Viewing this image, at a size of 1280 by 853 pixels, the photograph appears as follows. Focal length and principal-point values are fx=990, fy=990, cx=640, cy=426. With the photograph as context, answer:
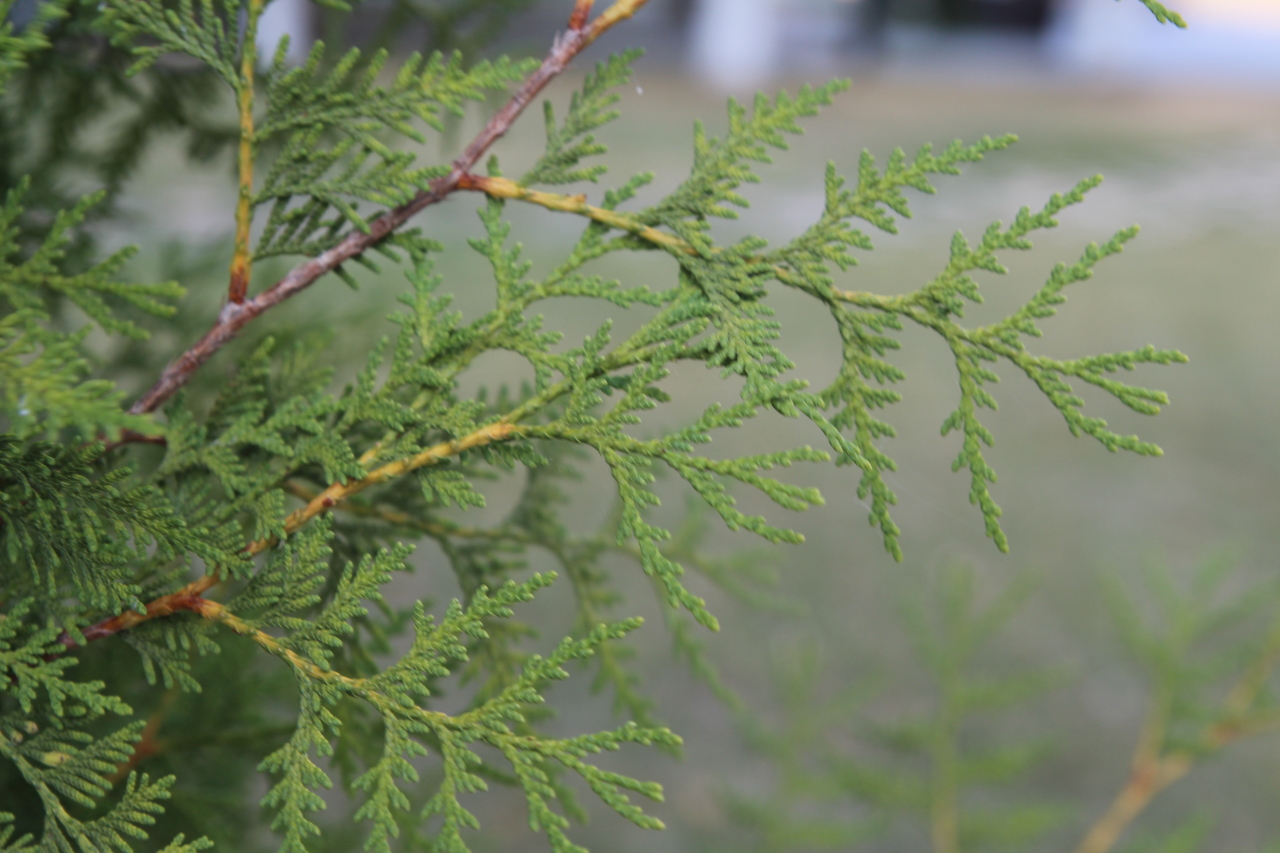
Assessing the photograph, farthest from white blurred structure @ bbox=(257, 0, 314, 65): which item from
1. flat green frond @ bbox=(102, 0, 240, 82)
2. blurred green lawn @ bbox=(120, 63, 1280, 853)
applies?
flat green frond @ bbox=(102, 0, 240, 82)

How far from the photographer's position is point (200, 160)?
76 cm

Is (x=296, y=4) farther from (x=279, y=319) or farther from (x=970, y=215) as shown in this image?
(x=279, y=319)

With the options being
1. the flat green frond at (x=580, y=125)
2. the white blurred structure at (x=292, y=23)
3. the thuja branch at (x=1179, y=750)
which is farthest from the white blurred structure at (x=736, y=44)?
the flat green frond at (x=580, y=125)

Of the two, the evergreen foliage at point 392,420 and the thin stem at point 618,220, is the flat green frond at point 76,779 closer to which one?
the evergreen foliage at point 392,420

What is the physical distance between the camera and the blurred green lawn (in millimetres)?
1814

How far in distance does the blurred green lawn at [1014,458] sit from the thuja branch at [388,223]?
1.18ft

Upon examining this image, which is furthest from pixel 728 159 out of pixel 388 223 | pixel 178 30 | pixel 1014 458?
pixel 1014 458

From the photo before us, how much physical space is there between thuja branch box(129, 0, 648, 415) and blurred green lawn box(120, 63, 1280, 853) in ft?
1.18

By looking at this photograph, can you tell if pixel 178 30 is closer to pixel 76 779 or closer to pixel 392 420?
pixel 392 420

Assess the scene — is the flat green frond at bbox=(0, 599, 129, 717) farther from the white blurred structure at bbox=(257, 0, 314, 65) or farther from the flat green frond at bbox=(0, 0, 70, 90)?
the white blurred structure at bbox=(257, 0, 314, 65)

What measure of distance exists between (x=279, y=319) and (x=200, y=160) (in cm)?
18

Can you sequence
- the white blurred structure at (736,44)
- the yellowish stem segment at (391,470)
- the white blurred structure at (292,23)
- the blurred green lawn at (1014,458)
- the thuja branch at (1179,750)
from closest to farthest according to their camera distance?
the yellowish stem segment at (391,470) → the thuja branch at (1179,750) → the blurred green lawn at (1014,458) → the white blurred structure at (292,23) → the white blurred structure at (736,44)

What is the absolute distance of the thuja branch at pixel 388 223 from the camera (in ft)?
1.49

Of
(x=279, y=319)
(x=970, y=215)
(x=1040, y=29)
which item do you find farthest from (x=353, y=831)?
(x=1040, y=29)
